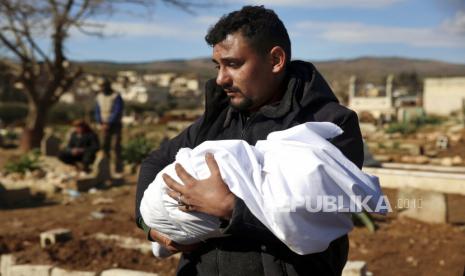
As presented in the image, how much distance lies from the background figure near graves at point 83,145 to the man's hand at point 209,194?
8849 mm

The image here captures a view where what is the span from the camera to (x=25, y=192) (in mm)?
9180

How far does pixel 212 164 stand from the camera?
6.07 feet

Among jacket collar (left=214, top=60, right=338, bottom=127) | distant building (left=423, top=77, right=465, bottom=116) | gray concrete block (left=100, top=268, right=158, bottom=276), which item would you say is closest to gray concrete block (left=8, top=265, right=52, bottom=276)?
gray concrete block (left=100, top=268, right=158, bottom=276)

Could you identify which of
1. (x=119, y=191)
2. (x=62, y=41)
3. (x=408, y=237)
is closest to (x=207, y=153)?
(x=408, y=237)

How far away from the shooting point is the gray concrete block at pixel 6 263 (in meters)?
5.16

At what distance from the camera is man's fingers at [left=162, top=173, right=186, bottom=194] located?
190cm

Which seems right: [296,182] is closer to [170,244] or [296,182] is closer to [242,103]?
[242,103]

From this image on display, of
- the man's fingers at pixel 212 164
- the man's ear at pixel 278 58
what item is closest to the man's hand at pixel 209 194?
the man's fingers at pixel 212 164

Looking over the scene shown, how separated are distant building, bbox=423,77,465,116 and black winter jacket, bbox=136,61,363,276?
33804 mm

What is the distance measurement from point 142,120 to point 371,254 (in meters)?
27.7

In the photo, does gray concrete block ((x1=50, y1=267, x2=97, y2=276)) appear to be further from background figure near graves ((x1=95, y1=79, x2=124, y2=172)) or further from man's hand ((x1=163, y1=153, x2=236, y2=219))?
background figure near graves ((x1=95, y1=79, x2=124, y2=172))

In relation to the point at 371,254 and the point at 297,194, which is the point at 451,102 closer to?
the point at 371,254

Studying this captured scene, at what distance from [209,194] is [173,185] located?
0.15 m

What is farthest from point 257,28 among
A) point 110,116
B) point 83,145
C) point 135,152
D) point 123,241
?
point 135,152
